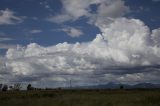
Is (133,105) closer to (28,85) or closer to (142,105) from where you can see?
(142,105)

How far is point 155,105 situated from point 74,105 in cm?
931

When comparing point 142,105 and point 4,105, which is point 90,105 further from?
point 4,105

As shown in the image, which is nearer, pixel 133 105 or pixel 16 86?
pixel 133 105

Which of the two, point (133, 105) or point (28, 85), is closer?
point (133, 105)

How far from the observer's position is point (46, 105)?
36.9 m

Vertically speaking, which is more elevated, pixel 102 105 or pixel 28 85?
pixel 28 85

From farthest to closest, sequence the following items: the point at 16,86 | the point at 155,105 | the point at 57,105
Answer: the point at 16,86 < the point at 57,105 < the point at 155,105

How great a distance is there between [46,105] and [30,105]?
6.63ft

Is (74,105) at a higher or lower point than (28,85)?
lower

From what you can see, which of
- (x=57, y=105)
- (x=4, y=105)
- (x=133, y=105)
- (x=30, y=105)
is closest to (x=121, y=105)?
(x=133, y=105)

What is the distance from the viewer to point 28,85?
16850 centimetres

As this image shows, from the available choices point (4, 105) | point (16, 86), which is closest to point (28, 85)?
point (16, 86)

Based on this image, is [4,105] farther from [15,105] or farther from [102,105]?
[102,105]

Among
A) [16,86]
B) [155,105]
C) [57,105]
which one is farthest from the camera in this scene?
[16,86]
